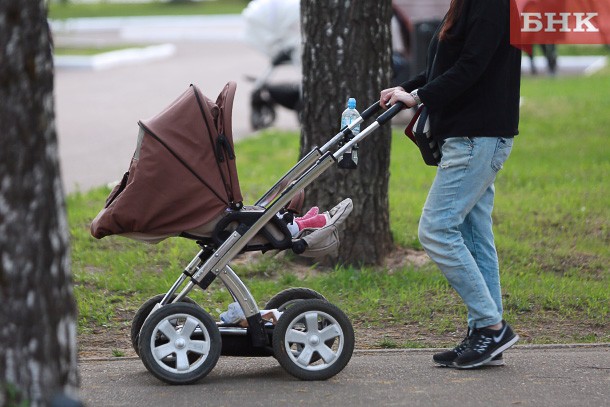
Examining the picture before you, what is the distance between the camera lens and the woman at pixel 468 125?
16.3 feet

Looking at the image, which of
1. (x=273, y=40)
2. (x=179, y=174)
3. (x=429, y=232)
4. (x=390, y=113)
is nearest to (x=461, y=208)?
(x=429, y=232)

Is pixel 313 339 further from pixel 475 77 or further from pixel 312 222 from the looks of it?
pixel 475 77

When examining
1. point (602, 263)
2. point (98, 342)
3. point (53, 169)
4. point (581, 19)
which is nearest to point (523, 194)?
point (602, 263)

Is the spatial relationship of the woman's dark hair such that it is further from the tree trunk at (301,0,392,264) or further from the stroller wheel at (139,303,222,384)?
the tree trunk at (301,0,392,264)

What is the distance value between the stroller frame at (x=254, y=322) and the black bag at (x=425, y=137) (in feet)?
0.69

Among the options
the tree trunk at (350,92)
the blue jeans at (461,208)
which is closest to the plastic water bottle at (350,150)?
the blue jeans at (461,208)

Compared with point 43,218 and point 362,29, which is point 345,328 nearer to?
point 43,218

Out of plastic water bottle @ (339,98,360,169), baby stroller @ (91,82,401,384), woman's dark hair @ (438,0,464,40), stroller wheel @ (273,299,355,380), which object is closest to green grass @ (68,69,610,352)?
stroller wheel @ (273,299,355,380)

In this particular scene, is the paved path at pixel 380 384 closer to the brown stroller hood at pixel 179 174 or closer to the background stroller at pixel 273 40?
the brown stroller hood at pixel 179 174

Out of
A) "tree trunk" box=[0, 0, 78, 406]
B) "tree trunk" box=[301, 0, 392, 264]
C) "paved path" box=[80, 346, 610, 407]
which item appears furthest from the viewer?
"tree trunk" box=[301, 0, 392, 264]

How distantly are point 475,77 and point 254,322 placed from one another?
1.44 meters

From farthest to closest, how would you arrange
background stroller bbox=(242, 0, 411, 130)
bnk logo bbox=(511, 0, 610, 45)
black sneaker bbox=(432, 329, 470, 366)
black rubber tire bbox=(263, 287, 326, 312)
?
background stroller bbox=(242, 0, 411, 130) < bnk logo bbox=(511, 0, 610, 45) < black rubber tire bbox=(263, 287, 326, 312) < black sneaker bbox=(432, 329, 470, 366)

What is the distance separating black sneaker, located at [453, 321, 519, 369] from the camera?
5.26 meters

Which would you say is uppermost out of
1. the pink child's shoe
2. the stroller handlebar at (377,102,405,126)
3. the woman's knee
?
the stroller handlebar at (377,102,405,126)
